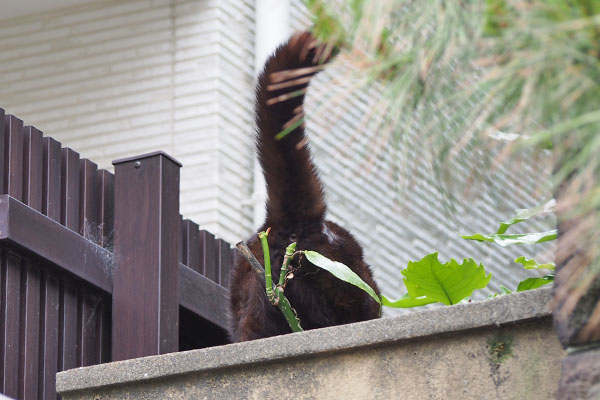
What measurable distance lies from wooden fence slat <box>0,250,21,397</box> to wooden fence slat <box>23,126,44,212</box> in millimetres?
206

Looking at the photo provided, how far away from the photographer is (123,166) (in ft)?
11.5

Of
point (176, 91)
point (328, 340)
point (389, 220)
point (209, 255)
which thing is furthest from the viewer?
point (389, 220)

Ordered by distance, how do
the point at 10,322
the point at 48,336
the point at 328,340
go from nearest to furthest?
the point at 328,340, the point at 10,322, the point at 48,336

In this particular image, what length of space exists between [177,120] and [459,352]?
13.1 ft

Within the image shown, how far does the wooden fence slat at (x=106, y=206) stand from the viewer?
3531 mm

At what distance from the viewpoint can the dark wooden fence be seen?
3119 mm

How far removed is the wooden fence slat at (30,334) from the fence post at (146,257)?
0.80 feet

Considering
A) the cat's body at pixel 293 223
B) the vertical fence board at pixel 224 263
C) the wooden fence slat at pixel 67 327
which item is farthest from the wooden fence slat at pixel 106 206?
the cat's body at pixel 293 223

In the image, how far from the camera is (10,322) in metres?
3.08

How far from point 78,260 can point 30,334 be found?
28cm

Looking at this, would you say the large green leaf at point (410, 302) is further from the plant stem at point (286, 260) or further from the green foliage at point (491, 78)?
the green foliage at point (491, 78)

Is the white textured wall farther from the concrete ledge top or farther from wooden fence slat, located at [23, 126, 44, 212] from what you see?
the concrete ledge top

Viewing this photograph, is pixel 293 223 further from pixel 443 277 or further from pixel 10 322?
pixel 10 322

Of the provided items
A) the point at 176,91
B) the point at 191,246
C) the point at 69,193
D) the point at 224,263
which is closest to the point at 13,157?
the point at 69,193
